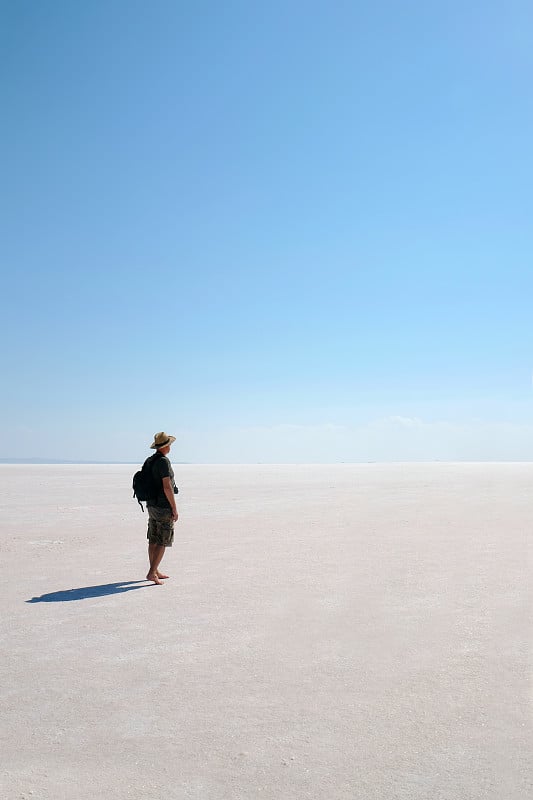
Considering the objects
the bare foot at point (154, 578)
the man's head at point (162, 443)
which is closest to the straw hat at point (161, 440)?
the man's head at point (162, 443)

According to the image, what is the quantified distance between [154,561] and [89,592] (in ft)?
3.54

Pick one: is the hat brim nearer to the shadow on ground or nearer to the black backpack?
the black backpack

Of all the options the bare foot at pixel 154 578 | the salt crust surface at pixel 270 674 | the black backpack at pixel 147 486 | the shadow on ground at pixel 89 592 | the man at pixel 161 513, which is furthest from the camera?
the black backpack at pixel 147 486

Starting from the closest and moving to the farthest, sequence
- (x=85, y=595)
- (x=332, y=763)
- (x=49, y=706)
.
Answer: (x=332, y=763) → (x=49, y=706) → (x=85, y=595)

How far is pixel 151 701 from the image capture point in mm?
4879

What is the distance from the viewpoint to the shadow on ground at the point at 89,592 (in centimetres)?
823

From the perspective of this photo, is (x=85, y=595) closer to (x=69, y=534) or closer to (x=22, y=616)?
(x=22, y=616)

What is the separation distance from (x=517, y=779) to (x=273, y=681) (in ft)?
7.03

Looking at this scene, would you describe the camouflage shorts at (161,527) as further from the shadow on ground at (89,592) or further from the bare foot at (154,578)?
the shadow on ground at (89,592)

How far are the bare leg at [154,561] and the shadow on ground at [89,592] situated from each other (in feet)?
0.36

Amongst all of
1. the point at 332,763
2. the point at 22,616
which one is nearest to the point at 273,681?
the point at 332,763

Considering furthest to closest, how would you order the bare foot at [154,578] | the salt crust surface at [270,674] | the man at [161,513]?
the man at [161,513] → the bare foot at [154,578] → the salt crust surface at [270,674]

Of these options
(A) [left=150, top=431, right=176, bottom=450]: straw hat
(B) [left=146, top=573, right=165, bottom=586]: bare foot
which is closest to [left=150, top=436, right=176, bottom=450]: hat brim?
(A) [left=150, top=431, right=176, bottom=450]: straw hat

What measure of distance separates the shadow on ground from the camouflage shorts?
667mm
